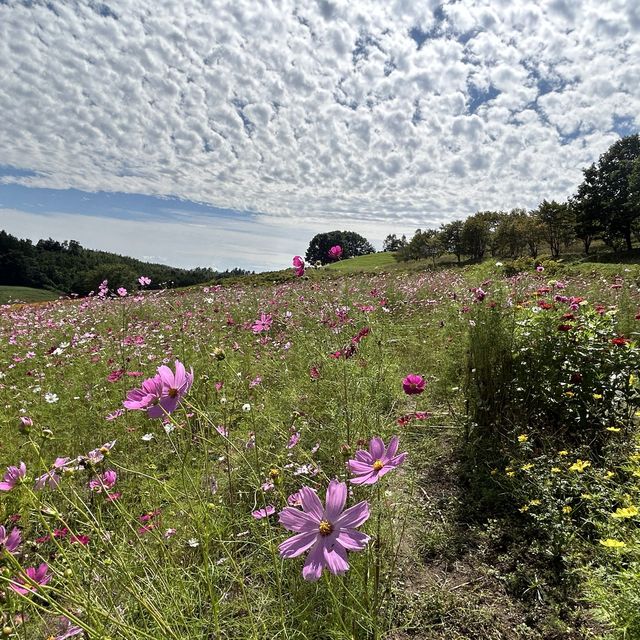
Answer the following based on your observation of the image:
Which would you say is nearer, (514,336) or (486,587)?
(486,587)

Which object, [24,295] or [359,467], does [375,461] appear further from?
[24,295]

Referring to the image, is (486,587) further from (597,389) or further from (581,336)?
(581,336)

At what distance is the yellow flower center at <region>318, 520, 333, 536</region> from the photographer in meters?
0.74

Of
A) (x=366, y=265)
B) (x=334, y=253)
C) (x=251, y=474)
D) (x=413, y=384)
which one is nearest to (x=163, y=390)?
(x=413, y=384)

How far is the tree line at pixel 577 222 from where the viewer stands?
22.8 metres

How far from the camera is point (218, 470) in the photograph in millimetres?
2178

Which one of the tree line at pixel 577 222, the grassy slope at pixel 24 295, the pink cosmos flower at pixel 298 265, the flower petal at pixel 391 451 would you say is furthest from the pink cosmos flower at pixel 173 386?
the grassy slope at pixel 24 295

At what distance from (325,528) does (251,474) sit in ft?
3.76

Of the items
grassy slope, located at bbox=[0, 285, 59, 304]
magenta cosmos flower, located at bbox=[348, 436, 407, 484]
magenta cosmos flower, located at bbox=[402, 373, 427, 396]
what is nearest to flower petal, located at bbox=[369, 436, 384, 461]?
magenta cosmos flower, located at bbox=[348, 436, 407, 484]

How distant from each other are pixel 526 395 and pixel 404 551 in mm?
1182

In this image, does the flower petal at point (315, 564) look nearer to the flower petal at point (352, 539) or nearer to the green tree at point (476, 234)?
the flower petal at point (352, 539)

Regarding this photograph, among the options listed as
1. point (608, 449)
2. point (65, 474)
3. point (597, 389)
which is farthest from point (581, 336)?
point (65, 474)

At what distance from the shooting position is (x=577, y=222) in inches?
981

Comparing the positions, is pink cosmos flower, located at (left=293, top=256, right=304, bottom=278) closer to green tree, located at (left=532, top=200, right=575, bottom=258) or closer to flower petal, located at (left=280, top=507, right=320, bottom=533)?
flower petal, located at (left=280, top=507, right=320, bottom=533)
